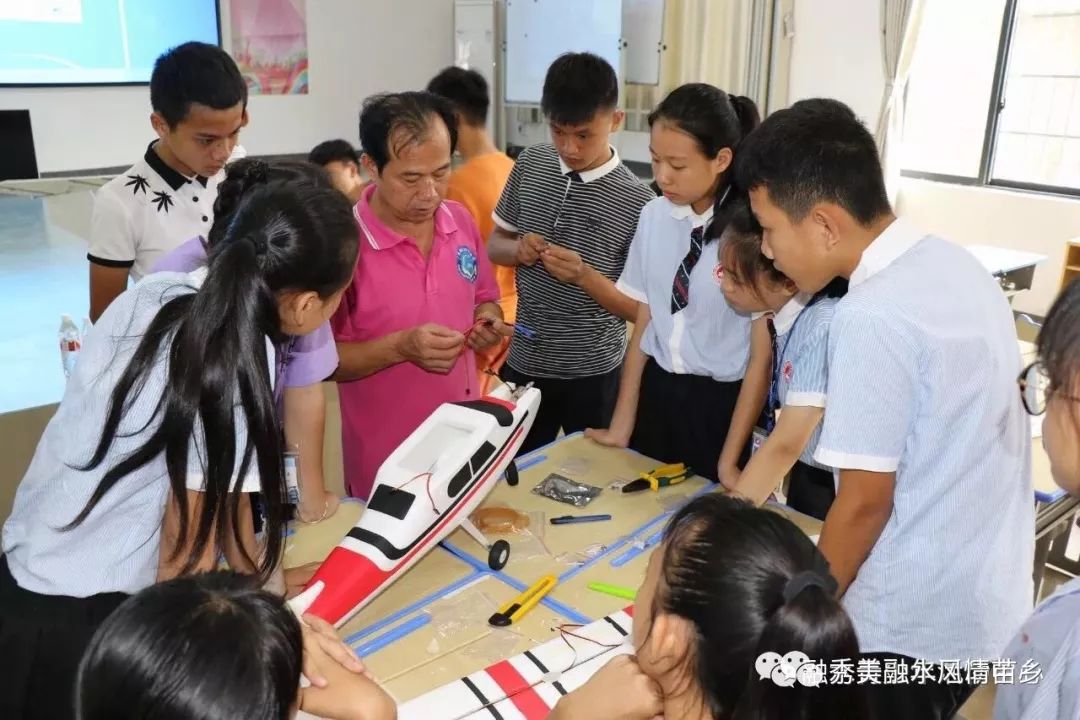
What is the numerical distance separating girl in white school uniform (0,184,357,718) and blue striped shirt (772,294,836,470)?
0.78 metres

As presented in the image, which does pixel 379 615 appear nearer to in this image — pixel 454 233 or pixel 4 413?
pixel 454 233

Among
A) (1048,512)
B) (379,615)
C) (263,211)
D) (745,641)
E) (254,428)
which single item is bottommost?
(1048,512)

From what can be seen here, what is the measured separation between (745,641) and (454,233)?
4.66ft

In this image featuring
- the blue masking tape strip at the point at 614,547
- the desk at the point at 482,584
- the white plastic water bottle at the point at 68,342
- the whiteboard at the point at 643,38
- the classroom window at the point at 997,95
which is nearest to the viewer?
the desk at the point at 482,584

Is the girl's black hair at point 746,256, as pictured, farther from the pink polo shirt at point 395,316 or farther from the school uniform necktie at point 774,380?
the pink polo shirt at point 395,316

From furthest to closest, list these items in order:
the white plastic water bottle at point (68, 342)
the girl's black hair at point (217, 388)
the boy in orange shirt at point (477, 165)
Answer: the boy in orange shirt at point (477, 165) → the white plastic water bottle at point (68, 342) → the girl's black hair at point (217, 388)

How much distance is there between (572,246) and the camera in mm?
2475

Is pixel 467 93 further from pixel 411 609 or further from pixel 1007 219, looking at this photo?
pixel 1007 219

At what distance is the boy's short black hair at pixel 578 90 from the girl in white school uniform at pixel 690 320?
299mm

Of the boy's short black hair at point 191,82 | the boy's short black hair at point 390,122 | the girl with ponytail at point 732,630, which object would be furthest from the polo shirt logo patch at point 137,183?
the girl with ponytail at point 732,630

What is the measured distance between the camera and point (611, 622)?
1.43 m

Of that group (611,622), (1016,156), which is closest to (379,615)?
(611,622)

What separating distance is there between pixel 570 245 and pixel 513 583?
1186 mm

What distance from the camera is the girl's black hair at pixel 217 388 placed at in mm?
1119
